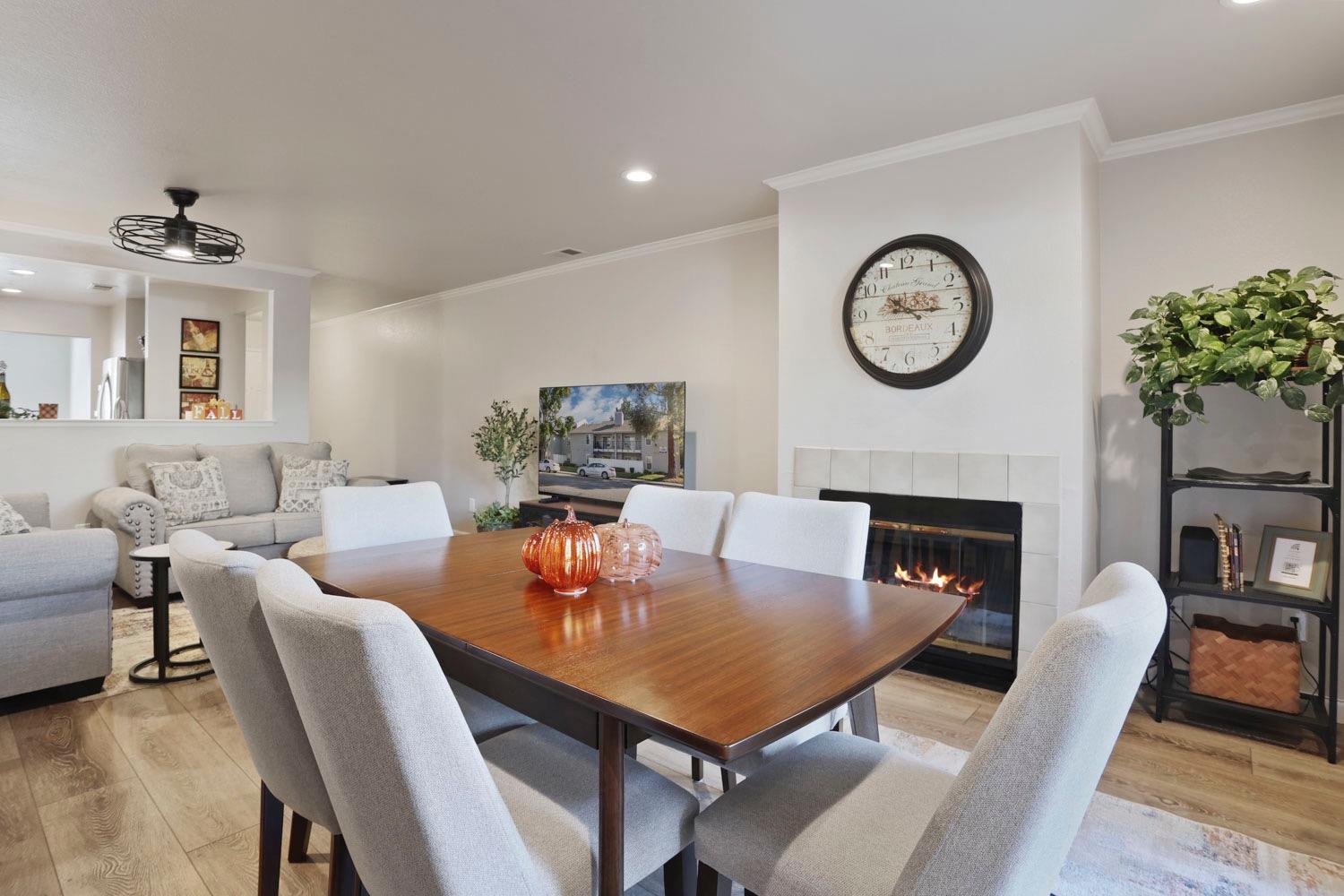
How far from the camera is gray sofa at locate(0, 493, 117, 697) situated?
101 inches

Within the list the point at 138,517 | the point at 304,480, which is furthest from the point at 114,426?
the point at 304,480

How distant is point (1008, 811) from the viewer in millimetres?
752

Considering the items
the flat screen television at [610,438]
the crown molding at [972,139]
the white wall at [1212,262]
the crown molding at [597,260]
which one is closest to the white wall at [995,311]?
the crown molding at [972,139]

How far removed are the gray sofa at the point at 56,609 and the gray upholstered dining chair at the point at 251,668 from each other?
187 centimetres

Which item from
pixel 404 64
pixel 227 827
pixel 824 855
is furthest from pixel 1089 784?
pixel 404 64

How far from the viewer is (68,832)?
1895 mm

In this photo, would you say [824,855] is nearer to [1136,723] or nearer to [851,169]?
[1136,723]

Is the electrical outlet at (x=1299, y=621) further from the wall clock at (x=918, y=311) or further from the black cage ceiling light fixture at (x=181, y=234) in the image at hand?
the black cage ceiling light fixture at (x=181, y=234)

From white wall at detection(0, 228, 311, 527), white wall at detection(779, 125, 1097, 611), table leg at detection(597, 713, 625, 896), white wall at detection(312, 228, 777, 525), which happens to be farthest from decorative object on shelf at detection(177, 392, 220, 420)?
table leg at detection(597, 713, 625, 896)

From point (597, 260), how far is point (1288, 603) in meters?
4.30

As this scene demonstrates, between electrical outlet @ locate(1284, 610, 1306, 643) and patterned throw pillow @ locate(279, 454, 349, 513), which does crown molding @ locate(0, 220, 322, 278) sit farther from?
electrical outlet @ locate(1284, 610, 1306, 643)

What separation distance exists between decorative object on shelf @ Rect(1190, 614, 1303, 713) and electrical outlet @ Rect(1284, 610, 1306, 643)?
0.07 metres

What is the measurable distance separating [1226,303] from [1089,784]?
2333 mm

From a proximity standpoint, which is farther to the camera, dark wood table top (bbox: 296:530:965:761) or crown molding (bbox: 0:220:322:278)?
crown molding (bbox: 0:220:322:278)
